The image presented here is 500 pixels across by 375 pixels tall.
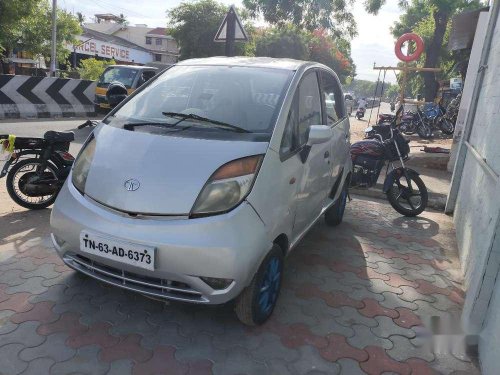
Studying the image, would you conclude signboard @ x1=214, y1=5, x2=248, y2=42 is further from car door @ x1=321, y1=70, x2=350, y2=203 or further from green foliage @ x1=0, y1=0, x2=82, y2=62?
green foliage @ x1=0, y1=0, x2=82, y2=62

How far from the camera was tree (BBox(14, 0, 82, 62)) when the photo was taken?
24.7 meters

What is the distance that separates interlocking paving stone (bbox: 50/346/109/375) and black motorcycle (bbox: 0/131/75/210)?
2608mm

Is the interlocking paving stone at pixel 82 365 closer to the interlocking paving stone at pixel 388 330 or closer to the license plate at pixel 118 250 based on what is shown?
the license plate at pixel 118 250

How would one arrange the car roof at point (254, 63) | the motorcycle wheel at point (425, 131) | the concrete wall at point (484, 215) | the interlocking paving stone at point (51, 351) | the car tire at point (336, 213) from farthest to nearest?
the motorcycle wheel at point (425, 131) < the car tire at point (336, 213) < the car roof at point (254, 63) < the concrete wall at point (484, 215) < the interlocking paving stone at point (51, 351)

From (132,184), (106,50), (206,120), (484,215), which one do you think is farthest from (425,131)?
(106,50)

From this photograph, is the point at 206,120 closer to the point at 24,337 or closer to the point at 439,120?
the point at 24,337

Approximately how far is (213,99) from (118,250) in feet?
4.46

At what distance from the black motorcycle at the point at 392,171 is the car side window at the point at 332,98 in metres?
1.44

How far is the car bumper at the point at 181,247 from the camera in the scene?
2242 mm

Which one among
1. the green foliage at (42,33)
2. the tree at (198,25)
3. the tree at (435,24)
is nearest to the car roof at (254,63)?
the tree at (435,24)

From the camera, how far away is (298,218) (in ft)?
10.1

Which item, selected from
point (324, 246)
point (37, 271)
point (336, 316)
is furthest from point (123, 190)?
point (324, 246)

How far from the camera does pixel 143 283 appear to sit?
2389 millimetres

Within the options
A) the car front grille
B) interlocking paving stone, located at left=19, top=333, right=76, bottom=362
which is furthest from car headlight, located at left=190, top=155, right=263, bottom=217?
interlocking paving stone, located at left=19, top=333, right=76, bottom=362
